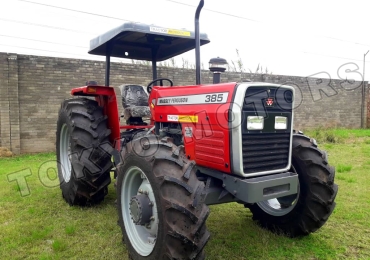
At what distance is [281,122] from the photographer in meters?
2.81

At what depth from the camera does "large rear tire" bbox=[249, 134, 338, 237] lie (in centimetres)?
303

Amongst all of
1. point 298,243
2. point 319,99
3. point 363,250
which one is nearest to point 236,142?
point 298,243

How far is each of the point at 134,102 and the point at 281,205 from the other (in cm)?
244

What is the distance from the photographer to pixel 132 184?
291 centimetres

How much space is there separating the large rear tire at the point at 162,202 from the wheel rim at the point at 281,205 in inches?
50.5

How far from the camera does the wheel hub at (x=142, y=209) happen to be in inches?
101

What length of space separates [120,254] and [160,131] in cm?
126

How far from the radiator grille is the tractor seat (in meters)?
2.11

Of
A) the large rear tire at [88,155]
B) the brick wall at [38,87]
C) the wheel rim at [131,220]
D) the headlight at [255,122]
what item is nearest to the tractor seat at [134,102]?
the large rear tire at [88,155]

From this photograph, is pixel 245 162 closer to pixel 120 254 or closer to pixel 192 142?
pixel 192 142

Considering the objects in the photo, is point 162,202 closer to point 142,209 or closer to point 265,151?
point 142,209

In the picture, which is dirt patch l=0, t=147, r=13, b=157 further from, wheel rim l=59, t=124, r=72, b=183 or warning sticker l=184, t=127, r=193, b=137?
warning sticker l=184, t=127, r=193, b=137

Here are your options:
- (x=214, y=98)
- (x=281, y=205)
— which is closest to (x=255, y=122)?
(x=214, y=98)

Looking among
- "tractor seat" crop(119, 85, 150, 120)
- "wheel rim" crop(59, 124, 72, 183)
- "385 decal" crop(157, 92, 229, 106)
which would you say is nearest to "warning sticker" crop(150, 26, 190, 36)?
"385 decal" crop(157, 92, 229, 106)
